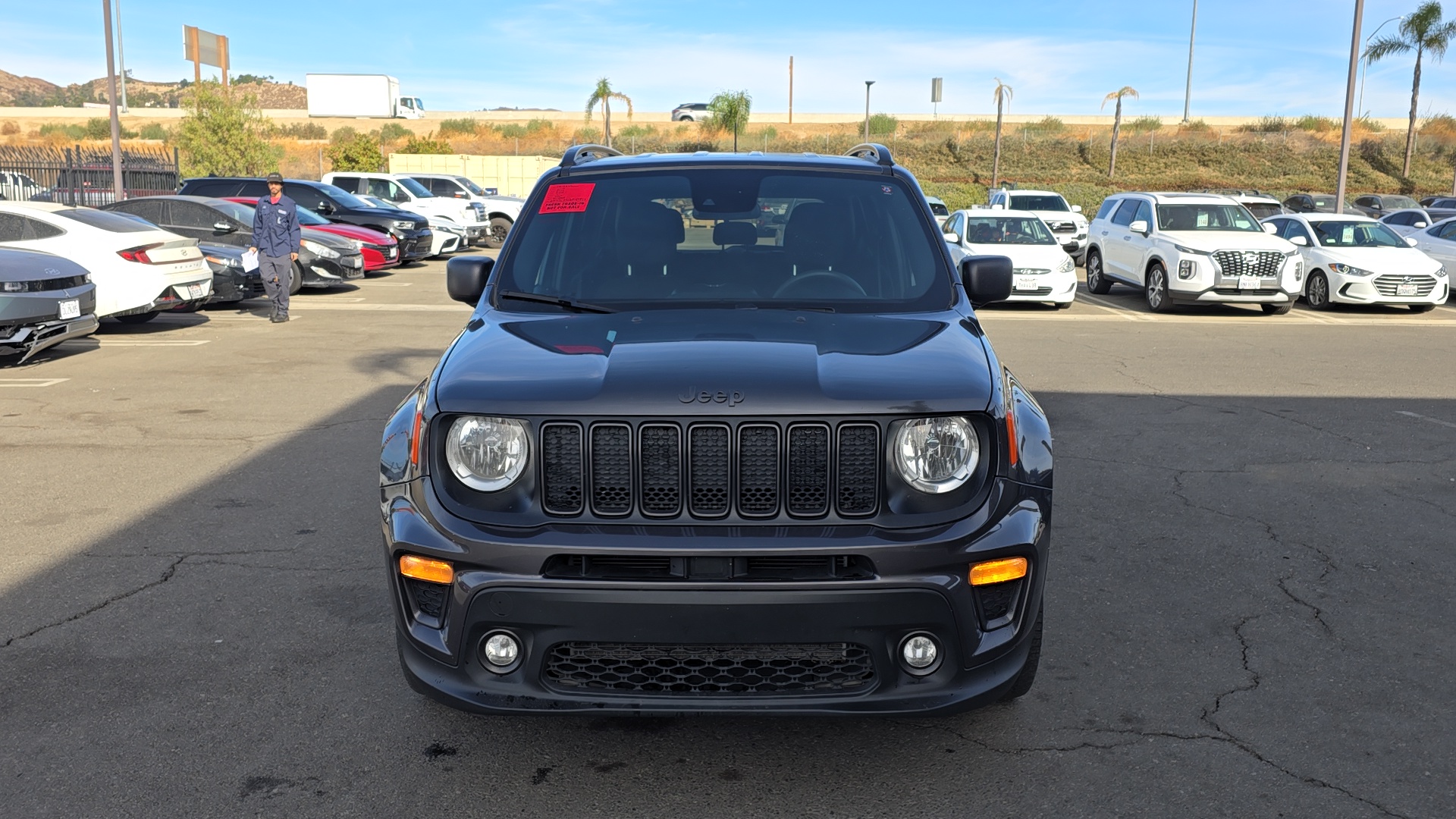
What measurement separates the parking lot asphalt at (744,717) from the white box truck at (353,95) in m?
82.7

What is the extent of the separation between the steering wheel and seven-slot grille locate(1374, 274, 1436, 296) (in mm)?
16216

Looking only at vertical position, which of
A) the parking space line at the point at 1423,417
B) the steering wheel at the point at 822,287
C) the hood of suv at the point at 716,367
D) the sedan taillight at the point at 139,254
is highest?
the steering wheel at the point at 822,287

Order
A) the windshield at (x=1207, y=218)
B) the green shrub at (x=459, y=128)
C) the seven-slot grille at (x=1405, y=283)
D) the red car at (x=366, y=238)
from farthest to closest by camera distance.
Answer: the green shrub at (x=459, y=128)
the red car at (x=366, y=238)
the windshield at (x=1207, y=218)
the seven-slot grille at (x=1405, y=283)

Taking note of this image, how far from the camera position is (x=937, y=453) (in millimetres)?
3303

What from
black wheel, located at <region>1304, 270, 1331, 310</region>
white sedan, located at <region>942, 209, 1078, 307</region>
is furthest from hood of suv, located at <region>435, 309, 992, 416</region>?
black wheel, located at <region>1304, 270, 1331, 310</region>

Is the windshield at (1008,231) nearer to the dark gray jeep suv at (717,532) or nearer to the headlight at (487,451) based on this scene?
the dark gray jeep suv at (717,532)

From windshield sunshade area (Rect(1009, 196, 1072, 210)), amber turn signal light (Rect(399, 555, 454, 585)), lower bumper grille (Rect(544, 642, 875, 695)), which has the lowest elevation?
lower bumper grille (Rect(544, 642, 875, 695))

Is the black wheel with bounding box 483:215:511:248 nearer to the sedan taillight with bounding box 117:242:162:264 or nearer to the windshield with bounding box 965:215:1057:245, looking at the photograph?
the windshield with bounding box 965:215:1057:245

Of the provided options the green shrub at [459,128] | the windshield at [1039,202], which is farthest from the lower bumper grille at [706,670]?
the green shrub at [459,128]

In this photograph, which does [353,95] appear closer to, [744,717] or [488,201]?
[488,201]

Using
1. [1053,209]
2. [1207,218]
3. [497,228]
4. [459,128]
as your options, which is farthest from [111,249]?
[459,128]

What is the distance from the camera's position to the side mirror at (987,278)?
464 cm

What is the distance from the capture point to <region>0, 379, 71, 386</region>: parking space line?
34.9 feet

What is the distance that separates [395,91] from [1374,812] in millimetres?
92184
